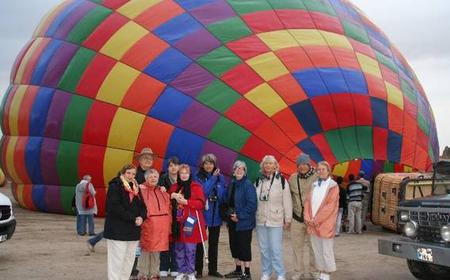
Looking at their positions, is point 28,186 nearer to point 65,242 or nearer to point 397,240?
point 65,242

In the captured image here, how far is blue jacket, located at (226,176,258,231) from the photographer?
6.17 metres

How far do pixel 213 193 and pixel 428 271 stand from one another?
240 cm

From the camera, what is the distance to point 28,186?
41.1ft

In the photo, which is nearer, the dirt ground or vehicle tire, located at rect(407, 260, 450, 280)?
vehicle tire, located at rect(407, 260, 450, 280)

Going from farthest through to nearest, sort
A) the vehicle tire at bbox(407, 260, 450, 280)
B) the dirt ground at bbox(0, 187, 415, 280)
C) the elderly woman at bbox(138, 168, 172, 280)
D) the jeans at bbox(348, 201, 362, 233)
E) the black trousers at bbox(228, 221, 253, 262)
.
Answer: the jeans at bbox(348, 201, 362, 233) → the dirt ground at bbox(0, 187, 415, 280) → the black trousers at bbox(228, 221, 253, 262) → the vehicle tire at bbox(407, 260, 450, 280) → the elderly woman at bbox(138, 168, 172, 280)

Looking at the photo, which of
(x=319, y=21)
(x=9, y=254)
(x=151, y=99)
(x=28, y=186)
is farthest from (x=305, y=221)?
(x=28, y=186)

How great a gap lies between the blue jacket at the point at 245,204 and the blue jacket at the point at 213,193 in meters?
0.26

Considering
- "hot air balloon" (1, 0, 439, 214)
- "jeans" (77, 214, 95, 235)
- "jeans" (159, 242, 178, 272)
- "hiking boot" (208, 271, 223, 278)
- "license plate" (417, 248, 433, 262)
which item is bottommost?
"hiking boot" (208, 271, 223, 278)

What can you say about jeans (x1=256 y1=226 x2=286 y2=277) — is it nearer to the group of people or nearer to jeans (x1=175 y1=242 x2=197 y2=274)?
the group of people

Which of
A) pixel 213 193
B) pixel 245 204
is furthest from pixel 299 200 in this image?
pixel 213 193

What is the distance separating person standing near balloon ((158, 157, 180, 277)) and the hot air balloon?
3.45 metres

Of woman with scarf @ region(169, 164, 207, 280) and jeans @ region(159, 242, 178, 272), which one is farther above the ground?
woman with scarf @ region(169, 164, 207, 280)

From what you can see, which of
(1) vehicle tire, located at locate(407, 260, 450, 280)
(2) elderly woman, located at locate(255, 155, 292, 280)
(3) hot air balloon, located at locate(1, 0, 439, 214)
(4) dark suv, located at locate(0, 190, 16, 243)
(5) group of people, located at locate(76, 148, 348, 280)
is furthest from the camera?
(3) hot air balloon, located at locate(1, 0, 439, 214)

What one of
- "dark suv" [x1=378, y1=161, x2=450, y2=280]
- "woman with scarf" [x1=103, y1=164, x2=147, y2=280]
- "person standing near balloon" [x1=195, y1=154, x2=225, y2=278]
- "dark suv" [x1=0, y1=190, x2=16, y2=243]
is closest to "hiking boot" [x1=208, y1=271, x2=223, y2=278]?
"person standing near balloon" [x1=195, y1=154, x2=225, y2=278]
